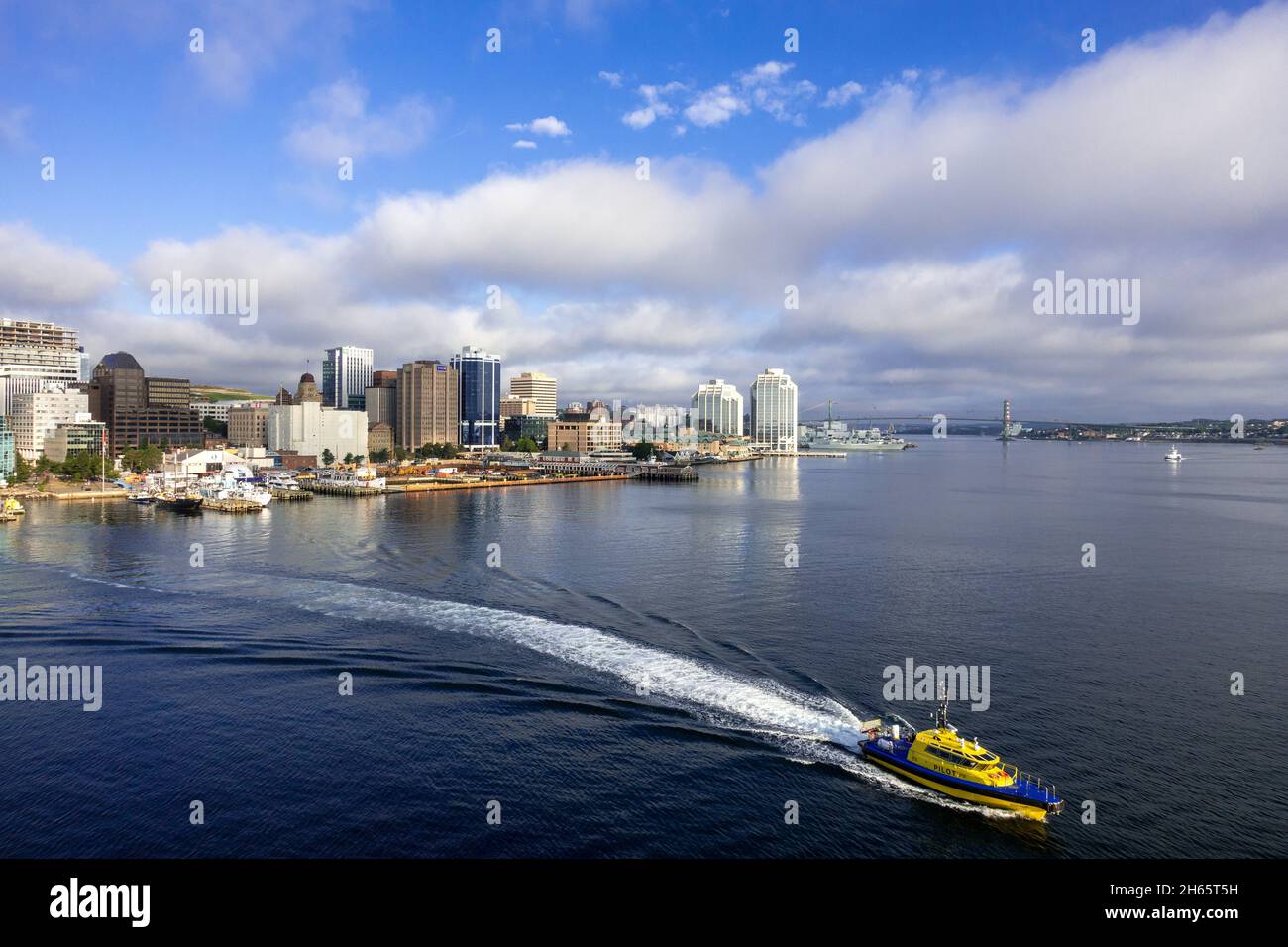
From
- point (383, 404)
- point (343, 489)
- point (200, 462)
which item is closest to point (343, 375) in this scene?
point (383, 404)

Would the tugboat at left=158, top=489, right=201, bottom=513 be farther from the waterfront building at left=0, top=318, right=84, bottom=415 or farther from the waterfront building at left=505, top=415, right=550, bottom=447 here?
the waterfront building at left=505, top=415, right=550, bottom=447

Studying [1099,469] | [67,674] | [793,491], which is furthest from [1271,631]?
[1099,469]

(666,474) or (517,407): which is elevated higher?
(517,407)

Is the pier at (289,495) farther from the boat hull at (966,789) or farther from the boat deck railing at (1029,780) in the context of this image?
the boat deck railing at (1029,780)

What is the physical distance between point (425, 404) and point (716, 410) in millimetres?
85700

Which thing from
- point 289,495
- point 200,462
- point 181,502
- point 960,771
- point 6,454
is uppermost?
point 6,454

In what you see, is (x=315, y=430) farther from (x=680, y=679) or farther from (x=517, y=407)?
(x=680, y=679)

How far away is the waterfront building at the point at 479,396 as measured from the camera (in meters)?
113

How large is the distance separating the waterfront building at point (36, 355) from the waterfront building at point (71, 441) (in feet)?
51.0

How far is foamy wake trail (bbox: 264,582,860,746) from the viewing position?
39.3 ft

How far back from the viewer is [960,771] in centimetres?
1000

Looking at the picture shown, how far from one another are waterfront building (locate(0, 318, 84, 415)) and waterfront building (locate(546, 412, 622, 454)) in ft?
175
